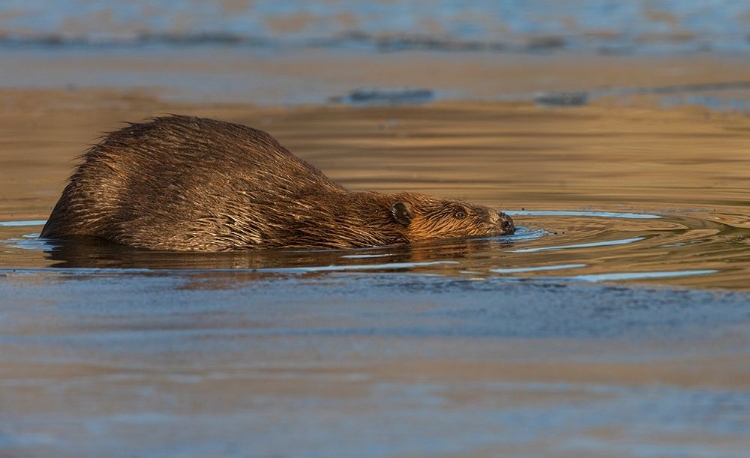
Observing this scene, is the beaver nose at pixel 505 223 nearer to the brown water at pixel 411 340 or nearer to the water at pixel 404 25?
the brown water at pixel 411 340

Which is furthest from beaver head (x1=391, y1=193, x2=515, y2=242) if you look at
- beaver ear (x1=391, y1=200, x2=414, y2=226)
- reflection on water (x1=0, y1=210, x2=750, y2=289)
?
reflection on water (x1=0, y1=210, x2=750, y2=289)

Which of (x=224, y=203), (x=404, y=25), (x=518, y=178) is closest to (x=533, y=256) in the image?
(x=224, y=203)

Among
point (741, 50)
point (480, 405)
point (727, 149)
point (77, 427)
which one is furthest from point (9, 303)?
point (741, 50)

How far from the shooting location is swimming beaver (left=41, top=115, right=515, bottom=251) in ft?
23.8

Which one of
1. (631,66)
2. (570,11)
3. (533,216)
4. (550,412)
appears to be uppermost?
(570,11)

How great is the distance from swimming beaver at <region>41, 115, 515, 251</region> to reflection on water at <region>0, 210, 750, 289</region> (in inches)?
4.6

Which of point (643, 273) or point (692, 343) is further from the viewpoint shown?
point (643, 273)

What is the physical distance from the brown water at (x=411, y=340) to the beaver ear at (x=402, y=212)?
0.21 m

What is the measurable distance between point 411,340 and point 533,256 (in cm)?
199

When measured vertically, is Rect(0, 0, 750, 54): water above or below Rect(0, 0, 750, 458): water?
above

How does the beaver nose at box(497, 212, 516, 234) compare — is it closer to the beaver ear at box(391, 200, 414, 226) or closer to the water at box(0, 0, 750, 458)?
the water at box(0, 0, 750, 458)

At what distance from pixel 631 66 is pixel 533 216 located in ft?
35.7

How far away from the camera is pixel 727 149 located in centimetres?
1175

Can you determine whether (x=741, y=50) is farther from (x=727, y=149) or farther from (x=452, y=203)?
(x=452, y=203)
